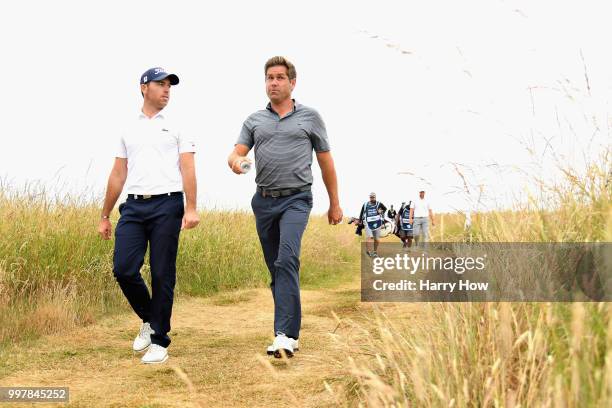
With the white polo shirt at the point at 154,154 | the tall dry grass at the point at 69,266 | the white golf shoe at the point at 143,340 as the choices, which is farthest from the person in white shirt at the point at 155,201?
the tall dry grass at the point at 69,266

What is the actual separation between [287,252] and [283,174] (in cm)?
63

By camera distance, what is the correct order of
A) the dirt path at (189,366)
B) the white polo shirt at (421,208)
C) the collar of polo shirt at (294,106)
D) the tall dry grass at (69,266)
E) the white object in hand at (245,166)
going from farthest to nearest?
1. the white polo shirt at (421,208)
2. the tall dry grass at (69,266)
3. the collar of polo shirt at (294,106)
4. the white object in hand at (245,166)
5. the dirt path at (189,366)

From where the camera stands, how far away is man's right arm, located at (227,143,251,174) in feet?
14.4

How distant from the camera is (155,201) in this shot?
15.4 ft

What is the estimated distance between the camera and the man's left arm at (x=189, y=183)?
4.68 meters

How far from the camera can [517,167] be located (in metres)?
3.72

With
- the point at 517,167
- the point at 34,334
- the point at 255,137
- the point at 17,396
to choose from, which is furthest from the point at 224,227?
the point at 517,167

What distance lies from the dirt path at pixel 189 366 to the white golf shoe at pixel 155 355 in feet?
0.19

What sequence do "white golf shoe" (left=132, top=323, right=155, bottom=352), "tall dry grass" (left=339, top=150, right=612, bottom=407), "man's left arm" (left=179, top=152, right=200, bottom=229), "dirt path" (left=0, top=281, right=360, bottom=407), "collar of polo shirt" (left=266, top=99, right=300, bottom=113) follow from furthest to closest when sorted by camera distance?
1. "white golf shoe" (left=132, top=323, right=155, bottom=352)
2. "collar of polo shirt" (left=266, top=99, right=300, bottom=113)
3. "man's left arm" (left=179, top=152, right=200, bottom=229)
4. "dirt path" (left=0, top=281, right=360, bottom=407)
5. "tall dry grass" (left=339, top=150, right=612, bottom=407)

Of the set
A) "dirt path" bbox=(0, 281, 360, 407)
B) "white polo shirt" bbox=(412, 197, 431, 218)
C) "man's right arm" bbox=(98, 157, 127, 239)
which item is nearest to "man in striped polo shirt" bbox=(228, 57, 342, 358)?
"dirt path" bbox=(0, 281, 360, 407)

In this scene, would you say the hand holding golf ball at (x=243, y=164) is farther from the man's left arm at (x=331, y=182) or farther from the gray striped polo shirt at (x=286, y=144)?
the man's left arm at (x=331, y=182)

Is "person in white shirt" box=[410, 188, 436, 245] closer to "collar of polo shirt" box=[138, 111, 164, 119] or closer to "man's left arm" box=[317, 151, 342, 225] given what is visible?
"man's left arm" box=[317, 151, 342, 225]

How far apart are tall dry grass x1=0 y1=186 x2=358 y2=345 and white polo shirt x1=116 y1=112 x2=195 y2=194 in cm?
197

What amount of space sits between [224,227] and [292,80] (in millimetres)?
6086
